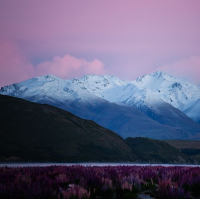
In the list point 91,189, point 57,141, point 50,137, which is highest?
point 50,137

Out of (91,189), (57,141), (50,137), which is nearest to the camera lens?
(91,189)

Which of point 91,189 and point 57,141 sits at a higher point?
point 57,141

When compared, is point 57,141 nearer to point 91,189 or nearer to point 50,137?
point 50,137

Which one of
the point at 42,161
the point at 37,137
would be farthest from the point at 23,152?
the point at 37,137

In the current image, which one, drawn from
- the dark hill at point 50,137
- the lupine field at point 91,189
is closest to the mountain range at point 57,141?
the dark hill at point 50,137

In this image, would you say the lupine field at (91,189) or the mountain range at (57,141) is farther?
the mountain range at (57,141)

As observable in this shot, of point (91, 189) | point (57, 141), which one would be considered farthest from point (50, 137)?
point (91, 189)

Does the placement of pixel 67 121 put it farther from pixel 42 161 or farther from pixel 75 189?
pixel 75 189

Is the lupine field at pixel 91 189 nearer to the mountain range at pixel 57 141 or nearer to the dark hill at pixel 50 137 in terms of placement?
the mountain range at pixel 57 141

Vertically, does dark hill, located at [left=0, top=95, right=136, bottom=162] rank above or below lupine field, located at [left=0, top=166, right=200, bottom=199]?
above

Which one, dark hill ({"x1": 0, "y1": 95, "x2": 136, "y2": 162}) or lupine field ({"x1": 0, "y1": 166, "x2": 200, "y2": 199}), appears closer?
lupine field ({"x1": 0, "y1": 166, "x2": 200, "y2": 199})

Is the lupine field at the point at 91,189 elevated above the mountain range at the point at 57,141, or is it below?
below

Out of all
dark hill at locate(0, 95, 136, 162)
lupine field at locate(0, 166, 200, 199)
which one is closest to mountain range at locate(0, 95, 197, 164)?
dark hill at locate(0, 95, 136, 162)

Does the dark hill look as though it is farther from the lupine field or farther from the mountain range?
the lupine field
